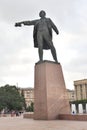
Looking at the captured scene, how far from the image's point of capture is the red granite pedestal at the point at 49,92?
47.3 ft

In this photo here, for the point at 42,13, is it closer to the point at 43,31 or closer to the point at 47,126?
the point at 43,31

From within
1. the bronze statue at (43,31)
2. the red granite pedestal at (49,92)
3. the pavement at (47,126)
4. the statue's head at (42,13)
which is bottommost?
the pavement at (47,126)

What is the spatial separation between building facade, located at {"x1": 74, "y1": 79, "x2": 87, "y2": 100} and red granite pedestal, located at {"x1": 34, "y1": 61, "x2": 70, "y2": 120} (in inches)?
3851

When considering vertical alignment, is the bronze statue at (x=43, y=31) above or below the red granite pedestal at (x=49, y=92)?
above

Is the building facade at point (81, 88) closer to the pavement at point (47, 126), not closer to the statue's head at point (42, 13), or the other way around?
the statue's head at point (42, 13)

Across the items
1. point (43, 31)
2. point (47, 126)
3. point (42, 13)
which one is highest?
point (42, 13)

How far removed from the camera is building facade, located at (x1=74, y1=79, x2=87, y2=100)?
113 meters

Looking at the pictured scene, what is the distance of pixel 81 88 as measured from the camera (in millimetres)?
113938

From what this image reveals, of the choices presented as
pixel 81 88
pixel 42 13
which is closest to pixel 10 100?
pixel 81 88

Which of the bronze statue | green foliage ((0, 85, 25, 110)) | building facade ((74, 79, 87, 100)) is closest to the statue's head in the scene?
the bronze statue

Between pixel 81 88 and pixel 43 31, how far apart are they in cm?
9971

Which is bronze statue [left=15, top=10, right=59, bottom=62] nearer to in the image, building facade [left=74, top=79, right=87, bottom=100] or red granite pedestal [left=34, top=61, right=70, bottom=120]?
red granite pedestal [left=34, top=61, right=70, bottom=120]

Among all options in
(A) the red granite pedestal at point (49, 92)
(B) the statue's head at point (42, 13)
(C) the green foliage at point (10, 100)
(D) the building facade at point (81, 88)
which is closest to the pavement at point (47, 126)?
(A) the red granite pedestal at point (49, 92)

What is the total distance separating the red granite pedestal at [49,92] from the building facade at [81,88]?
97806mm
